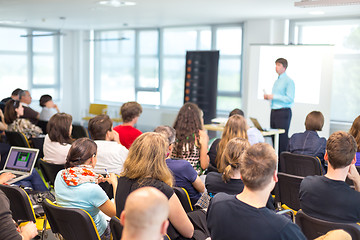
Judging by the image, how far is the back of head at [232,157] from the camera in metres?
2.76

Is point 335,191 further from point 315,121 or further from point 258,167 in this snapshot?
point 315,121

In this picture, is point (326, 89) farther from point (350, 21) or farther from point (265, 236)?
point (265, 236)

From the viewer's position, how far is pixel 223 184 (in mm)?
2877

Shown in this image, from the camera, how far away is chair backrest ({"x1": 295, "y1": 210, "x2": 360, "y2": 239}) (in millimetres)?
2127

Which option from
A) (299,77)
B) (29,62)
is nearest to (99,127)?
(299,77)

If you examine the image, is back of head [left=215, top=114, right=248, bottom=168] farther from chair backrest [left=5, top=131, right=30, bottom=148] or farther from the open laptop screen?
chair backrest [left=5, top=131, right=30, bottom=148]

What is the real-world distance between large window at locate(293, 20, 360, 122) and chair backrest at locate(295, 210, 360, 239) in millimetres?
6524

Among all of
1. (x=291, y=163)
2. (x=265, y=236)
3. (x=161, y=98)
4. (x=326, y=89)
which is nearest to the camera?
(x=265, y=236)

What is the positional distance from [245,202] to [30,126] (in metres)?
4.76

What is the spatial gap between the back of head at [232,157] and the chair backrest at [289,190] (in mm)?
694

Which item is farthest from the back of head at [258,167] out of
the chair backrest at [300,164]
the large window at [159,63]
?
the large window at [159,63]

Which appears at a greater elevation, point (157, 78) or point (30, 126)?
point (157, 78)

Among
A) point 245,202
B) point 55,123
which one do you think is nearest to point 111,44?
point 55,123

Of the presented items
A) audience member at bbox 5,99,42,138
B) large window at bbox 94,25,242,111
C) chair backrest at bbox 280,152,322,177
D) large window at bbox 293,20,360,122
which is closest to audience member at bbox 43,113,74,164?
audience member at bbox 5,99,42,138
